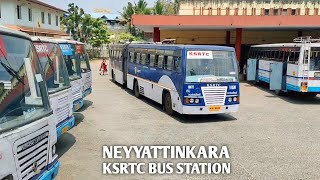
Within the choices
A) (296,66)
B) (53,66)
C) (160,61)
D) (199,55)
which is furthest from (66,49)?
(296,66)

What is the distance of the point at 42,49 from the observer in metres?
7.05

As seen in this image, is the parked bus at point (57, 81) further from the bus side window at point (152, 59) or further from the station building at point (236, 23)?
the station building at point (236, 23)

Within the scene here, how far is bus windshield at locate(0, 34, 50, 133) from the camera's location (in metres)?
3.94

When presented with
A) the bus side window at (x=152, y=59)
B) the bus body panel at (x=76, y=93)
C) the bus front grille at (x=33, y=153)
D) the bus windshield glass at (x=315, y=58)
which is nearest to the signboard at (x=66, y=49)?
the bus body panel at (x=76, y=93)

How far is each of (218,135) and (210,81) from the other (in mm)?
1914

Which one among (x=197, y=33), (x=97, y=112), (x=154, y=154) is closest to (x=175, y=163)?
(x=154, y=154)

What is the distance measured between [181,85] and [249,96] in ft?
23.9

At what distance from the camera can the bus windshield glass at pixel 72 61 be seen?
32.1ft

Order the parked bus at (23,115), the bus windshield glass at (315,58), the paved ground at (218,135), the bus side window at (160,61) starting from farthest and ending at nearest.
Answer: the bus windshield glass at (315,58), the bus side window at (160,61), the paved ground at (218,135), the parked bus at (23,115)

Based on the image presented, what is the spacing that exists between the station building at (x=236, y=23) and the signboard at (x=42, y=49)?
1273 centimetres

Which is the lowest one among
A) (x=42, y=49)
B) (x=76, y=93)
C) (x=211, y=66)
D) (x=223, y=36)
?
(x=76, y=93)

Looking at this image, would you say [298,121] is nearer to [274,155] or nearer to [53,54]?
[274,155]

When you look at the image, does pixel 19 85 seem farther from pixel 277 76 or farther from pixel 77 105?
pixel 277 76

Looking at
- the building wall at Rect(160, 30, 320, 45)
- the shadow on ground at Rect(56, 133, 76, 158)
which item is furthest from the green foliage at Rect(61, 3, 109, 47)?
the shadow on ground at Rect(56, 133, 76, 158)
